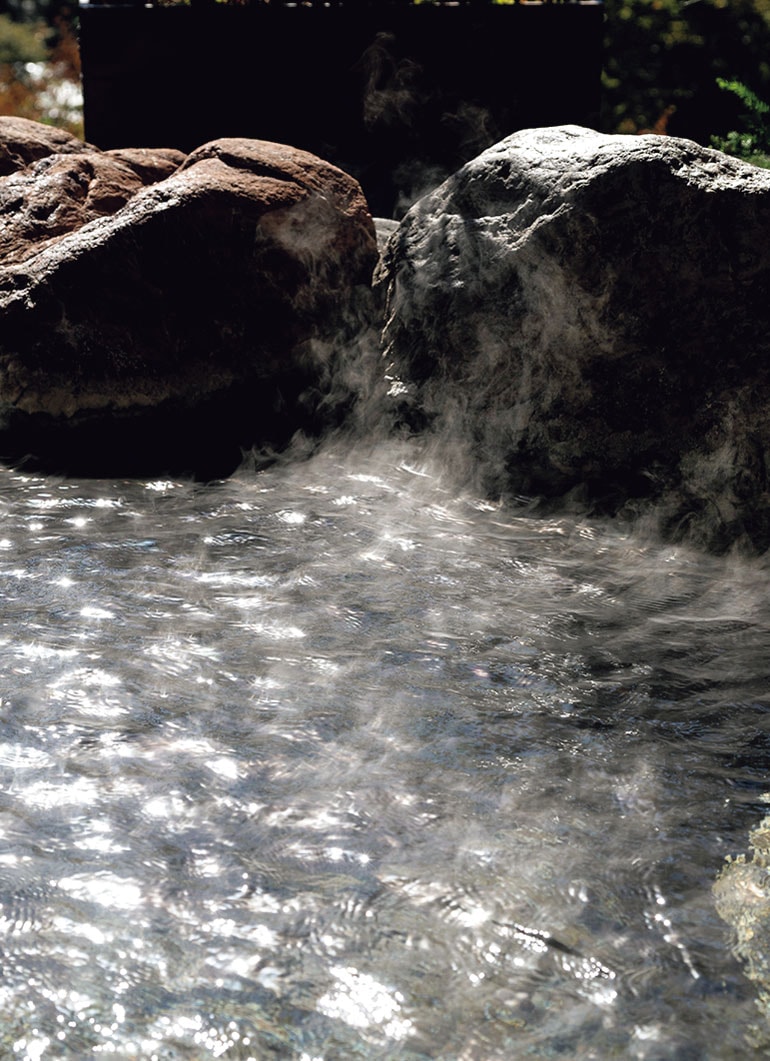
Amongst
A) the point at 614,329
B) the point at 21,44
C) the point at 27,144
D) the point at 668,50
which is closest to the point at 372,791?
the point at 614,329

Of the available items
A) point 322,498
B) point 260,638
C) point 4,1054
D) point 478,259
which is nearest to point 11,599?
point 260,638

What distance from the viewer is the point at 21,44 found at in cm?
2511

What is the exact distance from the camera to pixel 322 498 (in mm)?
5223

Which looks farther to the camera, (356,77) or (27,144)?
(356,77)

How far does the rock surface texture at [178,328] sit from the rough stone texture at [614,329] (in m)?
0.77

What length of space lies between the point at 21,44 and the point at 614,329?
23.8 meters

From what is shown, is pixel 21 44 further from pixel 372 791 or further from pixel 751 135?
pixel 372 791

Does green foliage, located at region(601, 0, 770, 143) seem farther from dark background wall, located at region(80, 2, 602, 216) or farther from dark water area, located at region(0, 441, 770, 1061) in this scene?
dark water area, located at region(0, 441, 770, 1061)

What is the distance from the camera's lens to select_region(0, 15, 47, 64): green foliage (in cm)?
2450

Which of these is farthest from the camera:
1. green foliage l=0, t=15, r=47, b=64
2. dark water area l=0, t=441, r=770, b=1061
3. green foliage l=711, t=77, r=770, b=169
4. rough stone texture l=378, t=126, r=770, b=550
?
green foliage l=0, t=15, r=47, b=64

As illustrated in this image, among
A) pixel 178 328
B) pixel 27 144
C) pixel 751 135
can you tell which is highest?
pixel 751 135

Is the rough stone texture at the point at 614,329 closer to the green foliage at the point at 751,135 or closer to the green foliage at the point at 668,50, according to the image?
the green foliage at the point at 751,135

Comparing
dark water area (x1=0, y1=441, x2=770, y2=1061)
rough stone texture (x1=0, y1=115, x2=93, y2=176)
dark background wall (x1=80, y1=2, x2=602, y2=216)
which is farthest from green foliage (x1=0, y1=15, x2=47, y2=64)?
dark water area (x1=0, y1=441, x2=770, y2=1061)

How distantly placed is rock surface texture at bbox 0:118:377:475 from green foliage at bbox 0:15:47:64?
2018cm
